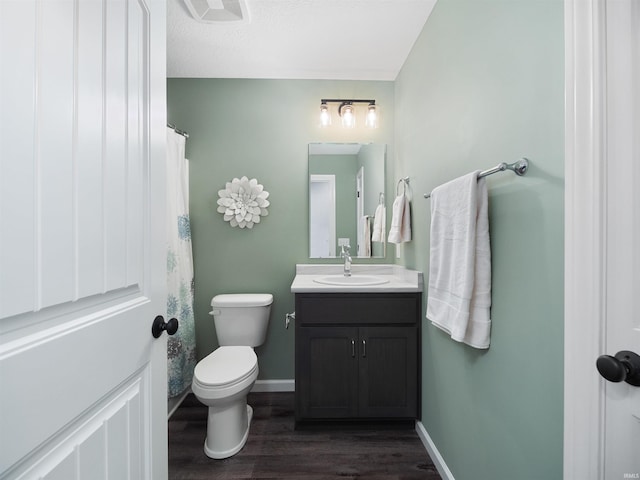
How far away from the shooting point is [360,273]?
233 cm

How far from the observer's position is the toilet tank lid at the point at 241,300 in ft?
6.72

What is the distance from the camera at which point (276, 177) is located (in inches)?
91.7

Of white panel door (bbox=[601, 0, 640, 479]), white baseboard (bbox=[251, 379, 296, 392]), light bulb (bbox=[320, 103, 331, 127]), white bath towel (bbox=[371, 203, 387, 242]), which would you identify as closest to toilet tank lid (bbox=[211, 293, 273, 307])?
white baseboard (bbox=[251, 379, 296, 392])

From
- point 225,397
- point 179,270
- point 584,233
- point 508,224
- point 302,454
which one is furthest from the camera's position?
point 179,270

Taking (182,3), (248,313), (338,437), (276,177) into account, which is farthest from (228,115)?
(338,437)

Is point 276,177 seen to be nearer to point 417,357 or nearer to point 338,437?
point 417,357

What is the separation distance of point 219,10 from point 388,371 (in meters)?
2.31

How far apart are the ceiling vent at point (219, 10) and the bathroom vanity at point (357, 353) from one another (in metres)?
1.60

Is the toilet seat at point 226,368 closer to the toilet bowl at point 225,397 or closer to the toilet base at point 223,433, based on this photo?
the toilet bowl at point 225,397

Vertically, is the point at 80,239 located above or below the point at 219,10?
below

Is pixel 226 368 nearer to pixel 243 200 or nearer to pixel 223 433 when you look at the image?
pixel 223 433

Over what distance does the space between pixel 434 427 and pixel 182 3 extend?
8.79 ft

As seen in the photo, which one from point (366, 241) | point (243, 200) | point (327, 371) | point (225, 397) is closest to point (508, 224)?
point (327, 371)

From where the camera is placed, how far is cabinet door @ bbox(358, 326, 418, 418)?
1.75m
